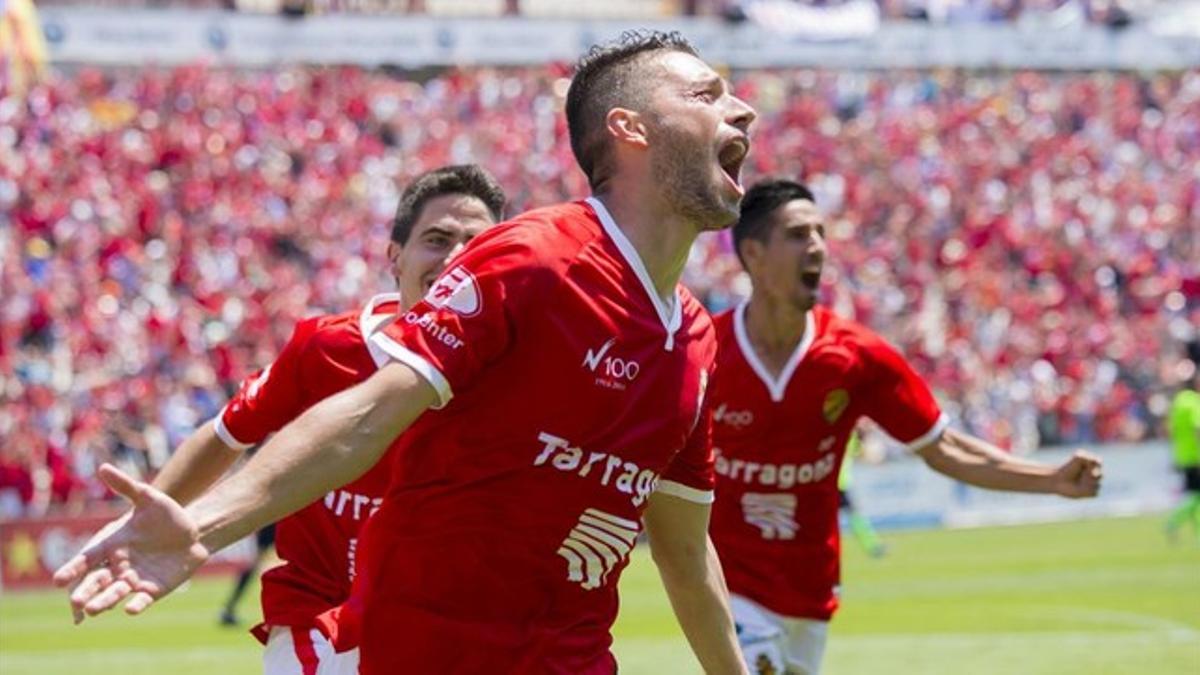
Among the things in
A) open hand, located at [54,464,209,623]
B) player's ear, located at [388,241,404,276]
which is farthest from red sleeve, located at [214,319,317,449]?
open hand, located at [54,464,209,623]

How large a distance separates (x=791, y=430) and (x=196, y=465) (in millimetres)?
3409

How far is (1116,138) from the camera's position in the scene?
4472 cm

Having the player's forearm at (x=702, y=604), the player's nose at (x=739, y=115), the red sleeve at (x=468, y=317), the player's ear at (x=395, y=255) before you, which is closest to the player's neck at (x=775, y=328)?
the player's ear at (x=395, y=255)

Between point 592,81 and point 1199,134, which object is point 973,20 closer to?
point 1199,134

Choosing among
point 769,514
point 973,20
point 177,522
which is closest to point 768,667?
point 769,514

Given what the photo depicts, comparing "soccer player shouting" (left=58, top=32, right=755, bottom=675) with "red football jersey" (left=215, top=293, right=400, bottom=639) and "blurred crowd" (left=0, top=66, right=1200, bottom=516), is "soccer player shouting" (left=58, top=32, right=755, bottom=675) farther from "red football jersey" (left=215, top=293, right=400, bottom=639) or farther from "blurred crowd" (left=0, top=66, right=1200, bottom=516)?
"blurred crowd" (left=0, top=66, right=1200, bottom=516)

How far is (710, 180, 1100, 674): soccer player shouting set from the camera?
30.5ft

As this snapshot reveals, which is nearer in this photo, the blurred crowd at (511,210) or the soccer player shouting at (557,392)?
the soccer player shouting at (557,392)

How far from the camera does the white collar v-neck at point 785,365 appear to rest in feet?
30.6

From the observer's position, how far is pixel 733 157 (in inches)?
200

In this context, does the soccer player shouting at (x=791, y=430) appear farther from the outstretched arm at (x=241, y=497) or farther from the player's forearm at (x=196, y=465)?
the outstretched arm at (x=241, y=497)

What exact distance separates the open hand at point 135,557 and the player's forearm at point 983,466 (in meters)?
5.00

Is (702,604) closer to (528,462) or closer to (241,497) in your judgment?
(528,462)

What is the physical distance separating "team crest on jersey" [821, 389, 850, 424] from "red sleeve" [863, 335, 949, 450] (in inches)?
3.8
